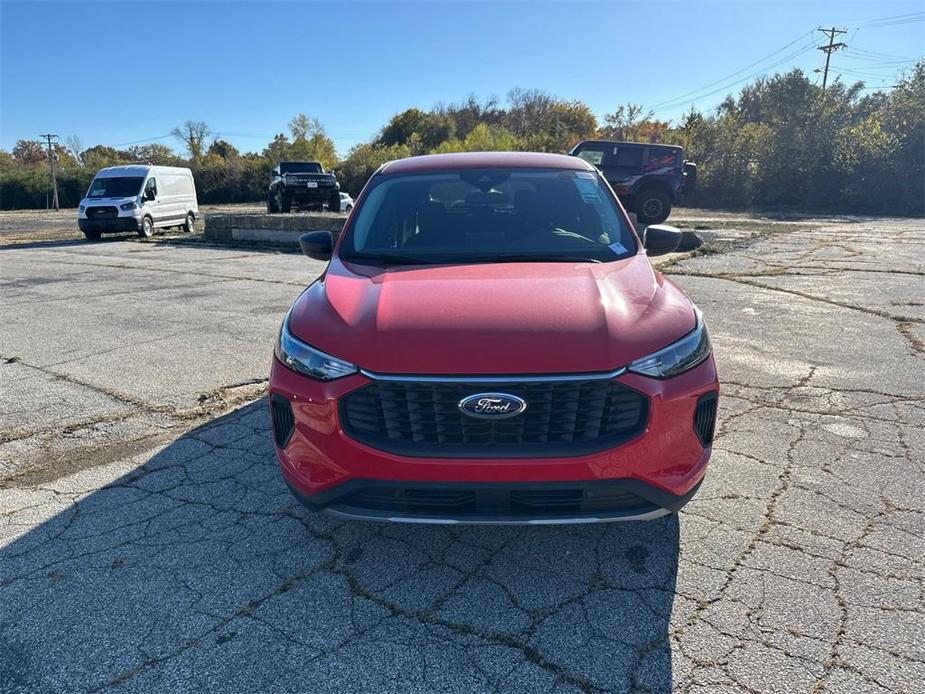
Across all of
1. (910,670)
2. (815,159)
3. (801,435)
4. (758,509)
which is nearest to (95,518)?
(758,509)

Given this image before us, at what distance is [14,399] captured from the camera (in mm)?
4730

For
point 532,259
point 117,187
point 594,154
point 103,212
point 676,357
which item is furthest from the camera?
point 117,187

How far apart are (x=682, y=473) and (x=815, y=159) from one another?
90.4ft

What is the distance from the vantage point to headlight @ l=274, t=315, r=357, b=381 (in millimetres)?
2406

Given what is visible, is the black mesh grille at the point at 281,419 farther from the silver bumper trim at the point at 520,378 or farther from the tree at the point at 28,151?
the tree at the point at 28,151

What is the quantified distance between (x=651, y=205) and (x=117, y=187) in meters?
15.7

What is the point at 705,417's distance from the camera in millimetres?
2502

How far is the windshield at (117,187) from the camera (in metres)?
18.8

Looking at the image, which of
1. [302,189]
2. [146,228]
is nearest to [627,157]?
[302,189]

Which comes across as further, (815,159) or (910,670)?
(815,159)

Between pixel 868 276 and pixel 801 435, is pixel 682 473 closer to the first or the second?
pixel 801 435

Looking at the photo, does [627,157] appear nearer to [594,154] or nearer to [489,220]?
[594,154]

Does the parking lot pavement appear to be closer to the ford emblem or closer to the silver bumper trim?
the ford emblem

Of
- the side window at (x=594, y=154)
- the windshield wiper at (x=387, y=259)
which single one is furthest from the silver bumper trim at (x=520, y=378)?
the side window at (x=594, y=154)
